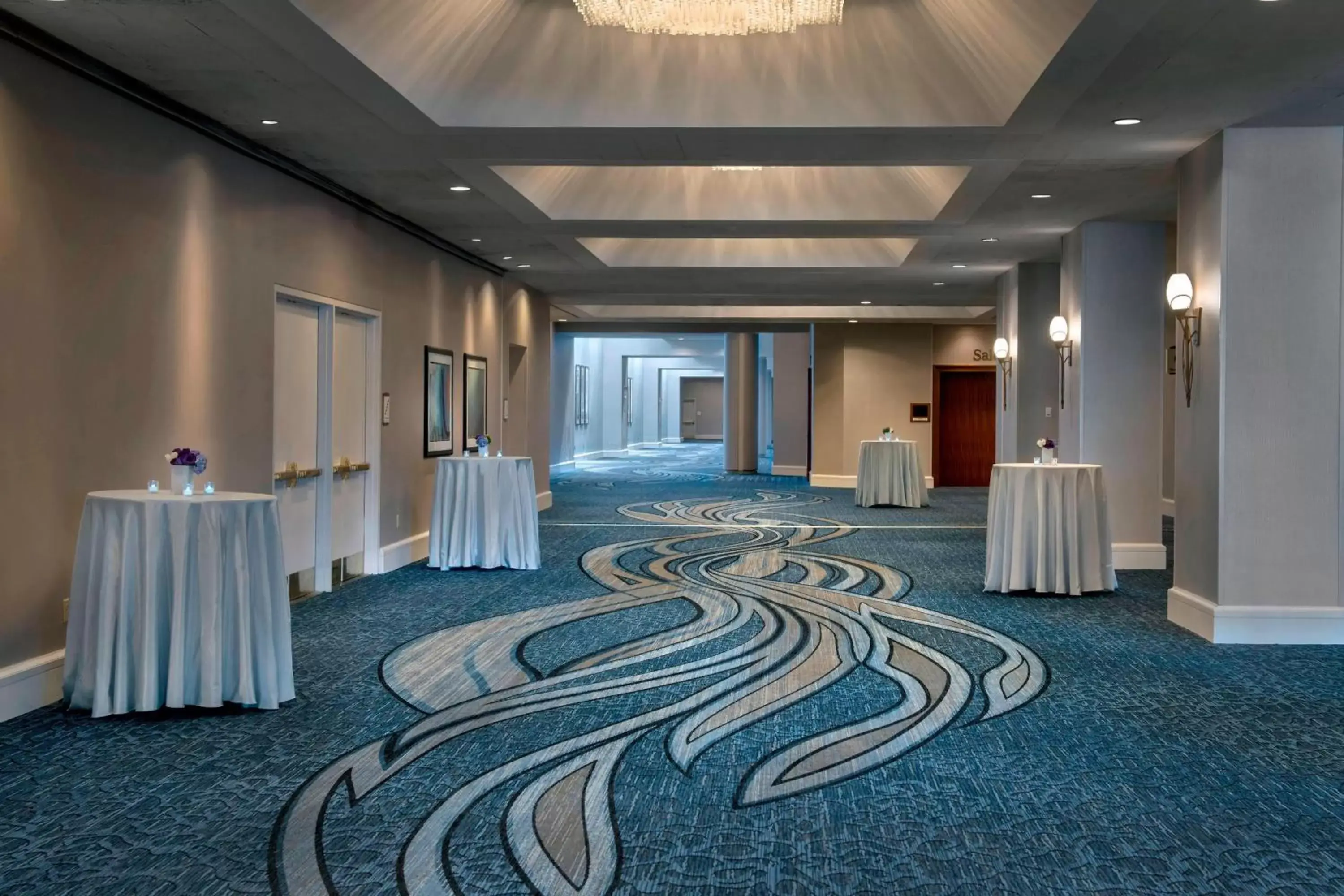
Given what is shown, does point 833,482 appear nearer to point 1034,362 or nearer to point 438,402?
point 1034,362

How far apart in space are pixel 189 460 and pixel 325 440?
3.00 metres

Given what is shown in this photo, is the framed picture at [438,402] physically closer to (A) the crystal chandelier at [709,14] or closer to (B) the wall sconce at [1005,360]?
(A) the crystal chandelier at [709,14]

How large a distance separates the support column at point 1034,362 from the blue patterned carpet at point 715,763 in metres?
4.88

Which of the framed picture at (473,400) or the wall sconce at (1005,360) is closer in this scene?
the framed picture at (473,400)

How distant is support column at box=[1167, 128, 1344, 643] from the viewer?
6.12 meters

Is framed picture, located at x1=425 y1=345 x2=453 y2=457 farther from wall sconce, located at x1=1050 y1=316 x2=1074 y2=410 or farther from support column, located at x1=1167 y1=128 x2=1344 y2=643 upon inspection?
support column, located at x1=1167 y1=128 x2=1344 y2=643

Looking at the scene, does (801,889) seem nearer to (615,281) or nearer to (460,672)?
(460,672)

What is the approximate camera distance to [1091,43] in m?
4.62

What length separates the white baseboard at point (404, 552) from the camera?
875 cm

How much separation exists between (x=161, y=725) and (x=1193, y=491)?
223 inches

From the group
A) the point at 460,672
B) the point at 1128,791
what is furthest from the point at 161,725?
the point at 1128,791

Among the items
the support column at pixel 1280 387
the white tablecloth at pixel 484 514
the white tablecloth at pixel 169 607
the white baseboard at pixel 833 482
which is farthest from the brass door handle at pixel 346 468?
the white baseboard at pixel 833 482

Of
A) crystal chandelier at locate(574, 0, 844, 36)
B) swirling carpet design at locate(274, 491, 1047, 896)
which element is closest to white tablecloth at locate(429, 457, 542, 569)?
swirling carpet design at locate(274, 491, 1047, 896)

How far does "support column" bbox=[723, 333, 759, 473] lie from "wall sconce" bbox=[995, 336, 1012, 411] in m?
11.6
